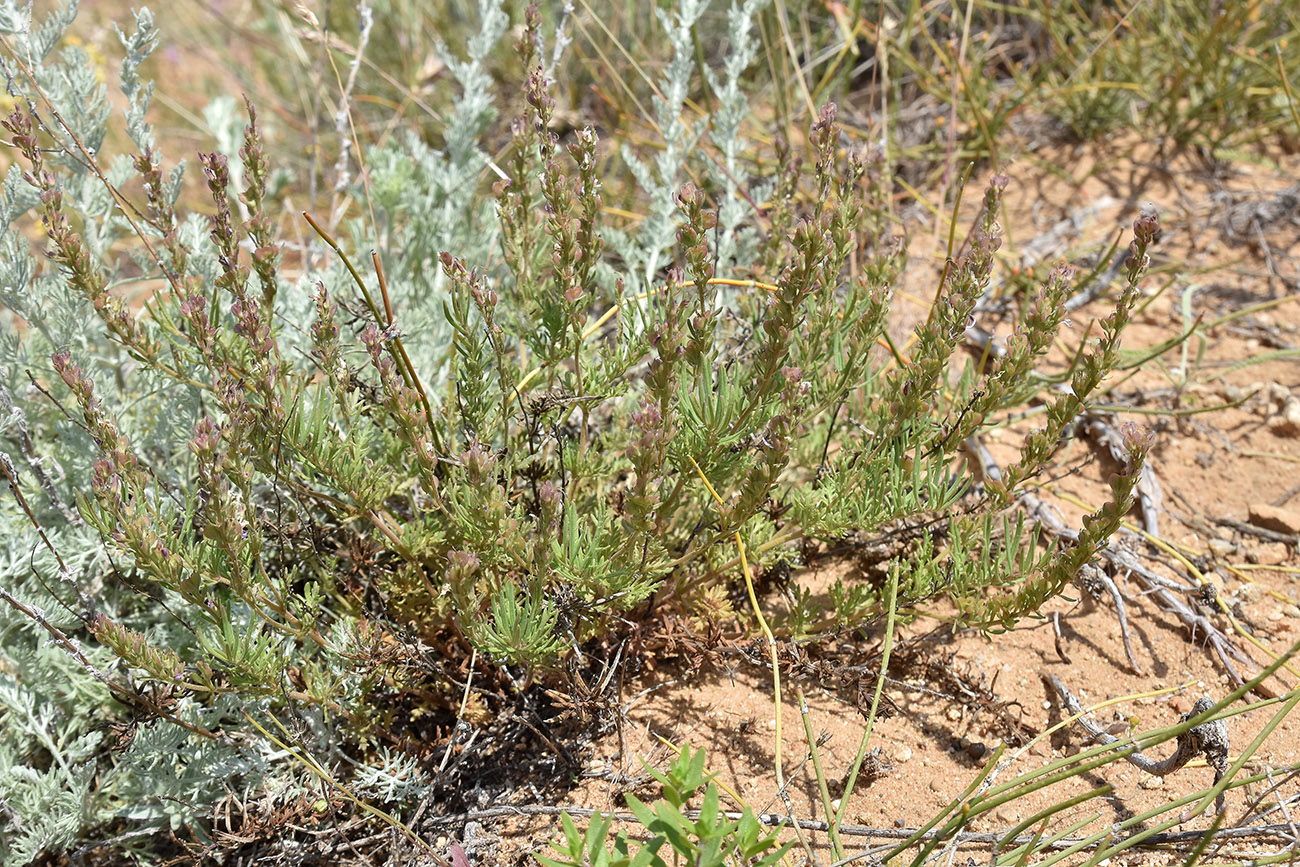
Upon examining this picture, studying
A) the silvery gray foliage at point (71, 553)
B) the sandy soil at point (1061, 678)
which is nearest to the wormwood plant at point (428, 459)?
the silvery gray foliage at point (71, 553)

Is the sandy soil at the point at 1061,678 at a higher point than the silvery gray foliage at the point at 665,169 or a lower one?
lower

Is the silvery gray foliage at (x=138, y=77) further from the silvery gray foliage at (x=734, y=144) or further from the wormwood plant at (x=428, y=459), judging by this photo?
the silvery gray foliage at (x=734, y=144)

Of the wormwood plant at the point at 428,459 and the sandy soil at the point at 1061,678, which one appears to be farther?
the sandy soil at the point at 1061,678

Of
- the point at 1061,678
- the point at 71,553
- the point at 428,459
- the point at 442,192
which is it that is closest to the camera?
the point at 428,459

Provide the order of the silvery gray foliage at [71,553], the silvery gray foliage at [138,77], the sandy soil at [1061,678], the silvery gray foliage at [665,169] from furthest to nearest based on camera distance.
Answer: the silvery gray foliage at [665,169] → the silvery gray foliage at [138,77] → the silvery gray foliage at [71,553] → the sandy soil at [1061,678]

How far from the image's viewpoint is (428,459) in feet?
6.14

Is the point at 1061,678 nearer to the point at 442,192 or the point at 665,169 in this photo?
the point at 665,169

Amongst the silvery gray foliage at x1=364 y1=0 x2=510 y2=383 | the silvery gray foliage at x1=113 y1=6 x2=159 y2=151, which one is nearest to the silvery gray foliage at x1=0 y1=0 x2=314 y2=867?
the silvery gray foliage at x1=113 y1=6 x2=159 y2=151

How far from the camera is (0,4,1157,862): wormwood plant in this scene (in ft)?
5.98

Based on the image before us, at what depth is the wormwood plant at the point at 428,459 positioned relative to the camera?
182 centimetres

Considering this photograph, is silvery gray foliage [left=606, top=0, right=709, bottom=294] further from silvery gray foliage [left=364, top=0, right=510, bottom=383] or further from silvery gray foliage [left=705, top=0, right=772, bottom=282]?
silvery gray foliage [left=364, top=0, right=510, bottom=383]

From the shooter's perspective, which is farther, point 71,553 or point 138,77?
point 138,77

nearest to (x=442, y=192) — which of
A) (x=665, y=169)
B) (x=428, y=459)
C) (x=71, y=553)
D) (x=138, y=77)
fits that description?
(x=665, y=169)

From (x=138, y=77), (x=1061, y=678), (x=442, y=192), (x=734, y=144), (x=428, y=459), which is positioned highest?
(x=138, y=77)
